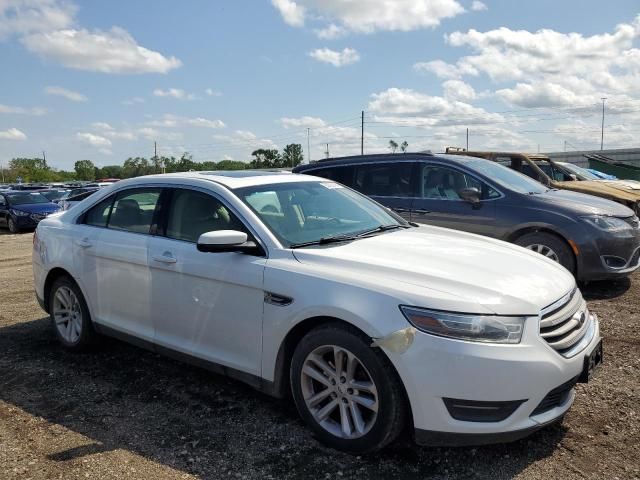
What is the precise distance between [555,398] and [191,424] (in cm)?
221

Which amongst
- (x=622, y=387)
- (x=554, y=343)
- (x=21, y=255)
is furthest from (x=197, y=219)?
(x=21, y=255)

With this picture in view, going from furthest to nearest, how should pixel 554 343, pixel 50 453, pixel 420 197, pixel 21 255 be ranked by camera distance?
pixel 21 255, pixel 420 197, pixel 50 453, pixel 554 343

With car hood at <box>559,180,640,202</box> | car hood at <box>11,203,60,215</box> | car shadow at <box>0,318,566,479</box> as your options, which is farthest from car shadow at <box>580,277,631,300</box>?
car hood at <box>11,203,60,215</box>

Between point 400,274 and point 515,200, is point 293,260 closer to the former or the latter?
point 400,274

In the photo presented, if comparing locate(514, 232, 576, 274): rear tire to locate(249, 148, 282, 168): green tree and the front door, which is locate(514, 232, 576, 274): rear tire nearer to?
the front door

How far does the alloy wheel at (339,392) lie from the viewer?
9.97ft

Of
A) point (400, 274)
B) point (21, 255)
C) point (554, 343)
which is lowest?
point (21, 255)

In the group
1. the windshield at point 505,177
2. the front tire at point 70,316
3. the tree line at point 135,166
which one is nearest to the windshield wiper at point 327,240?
the front tire at point 70,316

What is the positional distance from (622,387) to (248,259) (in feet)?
9.15

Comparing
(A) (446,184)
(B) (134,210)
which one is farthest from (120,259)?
(A) (446,184)

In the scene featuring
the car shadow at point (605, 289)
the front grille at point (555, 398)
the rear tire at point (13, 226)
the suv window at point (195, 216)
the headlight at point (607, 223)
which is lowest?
the rear tire at point (13, 226)

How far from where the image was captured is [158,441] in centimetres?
337

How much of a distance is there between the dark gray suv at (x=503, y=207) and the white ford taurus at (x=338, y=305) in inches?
109

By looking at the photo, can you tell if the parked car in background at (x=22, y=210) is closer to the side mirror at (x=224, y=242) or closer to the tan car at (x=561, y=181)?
the tan car at (x=561, y=181)
